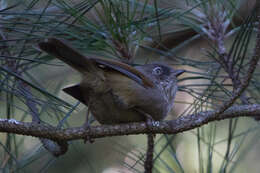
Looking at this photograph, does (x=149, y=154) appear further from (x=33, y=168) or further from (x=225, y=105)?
(x=33, y=168)

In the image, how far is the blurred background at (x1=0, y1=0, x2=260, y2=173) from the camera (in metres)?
2.31

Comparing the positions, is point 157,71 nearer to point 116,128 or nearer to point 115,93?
point 115,93

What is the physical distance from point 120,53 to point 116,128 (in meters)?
0.67

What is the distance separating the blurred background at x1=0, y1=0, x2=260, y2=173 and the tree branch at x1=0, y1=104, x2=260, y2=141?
0.58 ft

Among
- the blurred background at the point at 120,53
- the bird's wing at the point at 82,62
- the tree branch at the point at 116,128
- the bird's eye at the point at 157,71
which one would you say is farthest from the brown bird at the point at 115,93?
the bird's eye at the point at 157,71

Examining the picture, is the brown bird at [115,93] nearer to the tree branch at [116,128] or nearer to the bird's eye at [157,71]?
the tree branch at [116,128]

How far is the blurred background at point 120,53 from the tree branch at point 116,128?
0.58ft

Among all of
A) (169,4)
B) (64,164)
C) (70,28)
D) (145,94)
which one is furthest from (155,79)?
(64,164)

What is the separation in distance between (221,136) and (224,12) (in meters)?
1.77

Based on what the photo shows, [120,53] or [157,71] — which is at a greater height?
[157,71]

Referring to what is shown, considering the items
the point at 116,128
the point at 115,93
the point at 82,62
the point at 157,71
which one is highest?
the point at 157,71

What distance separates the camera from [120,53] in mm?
2615

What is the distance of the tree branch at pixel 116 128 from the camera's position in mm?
1957

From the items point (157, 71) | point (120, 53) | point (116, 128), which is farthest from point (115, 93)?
point (157, 71)
